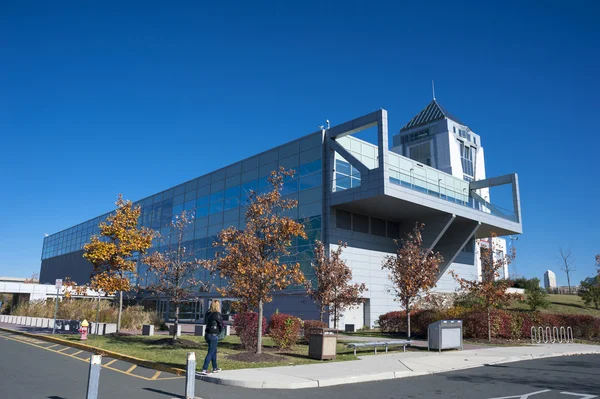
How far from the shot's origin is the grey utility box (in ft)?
58.0

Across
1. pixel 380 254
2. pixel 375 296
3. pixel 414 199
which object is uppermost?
pixel 414 199

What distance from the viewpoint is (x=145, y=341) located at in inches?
770

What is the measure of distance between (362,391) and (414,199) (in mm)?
22952

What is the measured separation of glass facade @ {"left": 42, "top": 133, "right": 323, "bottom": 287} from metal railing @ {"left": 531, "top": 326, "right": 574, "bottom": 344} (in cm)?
1426

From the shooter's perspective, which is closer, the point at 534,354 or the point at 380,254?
the point at 534,354

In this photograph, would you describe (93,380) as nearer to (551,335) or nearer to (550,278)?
(551,335)

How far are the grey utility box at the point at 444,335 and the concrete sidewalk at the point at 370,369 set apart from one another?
47cm

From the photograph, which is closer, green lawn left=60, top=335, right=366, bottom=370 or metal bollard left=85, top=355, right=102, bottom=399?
metal bollard left=85, top=355, right=102, bottom=399

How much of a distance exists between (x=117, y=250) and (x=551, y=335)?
22.9 metres

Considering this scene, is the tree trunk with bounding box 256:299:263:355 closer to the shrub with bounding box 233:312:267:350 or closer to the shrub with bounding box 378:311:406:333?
the shrub with bounding box 233:312:267:350

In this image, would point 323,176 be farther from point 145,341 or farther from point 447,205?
point 145,341

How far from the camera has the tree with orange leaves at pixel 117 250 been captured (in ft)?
75.8

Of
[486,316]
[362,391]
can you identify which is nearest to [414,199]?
[486,316]

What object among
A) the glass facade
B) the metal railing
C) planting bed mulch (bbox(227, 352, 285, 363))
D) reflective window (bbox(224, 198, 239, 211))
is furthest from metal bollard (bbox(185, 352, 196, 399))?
reflective window (bbox(224, 198, 239, 211))
